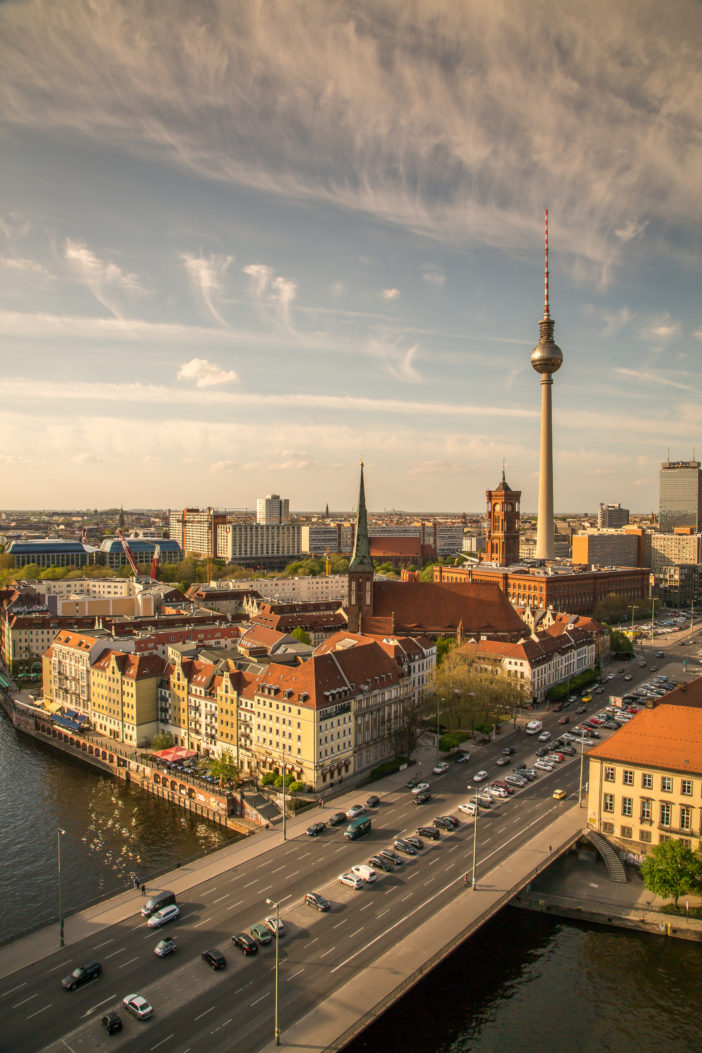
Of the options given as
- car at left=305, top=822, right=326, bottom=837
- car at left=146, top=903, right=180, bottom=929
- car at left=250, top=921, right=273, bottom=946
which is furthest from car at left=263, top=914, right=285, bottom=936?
car at left=305, top=822, right=326, bottom=837

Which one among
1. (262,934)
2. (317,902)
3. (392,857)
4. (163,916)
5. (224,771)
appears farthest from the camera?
(224,771)

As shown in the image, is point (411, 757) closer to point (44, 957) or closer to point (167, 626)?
point (44, 957)

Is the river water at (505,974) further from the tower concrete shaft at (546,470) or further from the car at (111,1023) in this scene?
the tower concrete shaft at (546,470)

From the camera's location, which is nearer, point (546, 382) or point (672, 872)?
point (672, 872)

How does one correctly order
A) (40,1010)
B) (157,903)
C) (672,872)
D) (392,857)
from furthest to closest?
(392,857)
(672,872)
(157,903)
(40,1010)

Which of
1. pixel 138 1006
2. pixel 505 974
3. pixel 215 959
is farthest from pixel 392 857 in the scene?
pixel 138 1006

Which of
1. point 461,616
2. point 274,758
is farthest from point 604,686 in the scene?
point 274,758

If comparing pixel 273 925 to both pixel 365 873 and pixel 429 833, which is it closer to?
pixel 365 873

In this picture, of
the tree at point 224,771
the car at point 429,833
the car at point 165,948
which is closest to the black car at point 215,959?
the car at point 165,948
